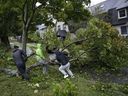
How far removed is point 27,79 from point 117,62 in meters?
7.03

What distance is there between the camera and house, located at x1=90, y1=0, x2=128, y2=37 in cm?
4544

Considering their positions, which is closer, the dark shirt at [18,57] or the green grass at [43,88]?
the green grass at [43,88]

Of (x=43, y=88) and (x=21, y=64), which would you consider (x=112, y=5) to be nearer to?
(x=21, y=64)

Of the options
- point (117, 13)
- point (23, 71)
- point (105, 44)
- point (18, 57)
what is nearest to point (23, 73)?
point (23, 71)

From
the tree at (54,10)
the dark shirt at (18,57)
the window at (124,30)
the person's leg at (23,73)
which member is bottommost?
the window at (124,30)

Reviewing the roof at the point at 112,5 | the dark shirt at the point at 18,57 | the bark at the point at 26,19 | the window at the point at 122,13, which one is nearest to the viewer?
the dark shirt at the point at 18,57

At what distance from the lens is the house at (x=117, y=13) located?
45438 mm

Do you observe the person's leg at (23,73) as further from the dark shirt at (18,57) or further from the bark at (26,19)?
the bark at (26,19)

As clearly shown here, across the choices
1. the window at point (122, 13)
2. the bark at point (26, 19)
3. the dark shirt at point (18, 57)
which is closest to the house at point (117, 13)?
the window at point (122, 13)

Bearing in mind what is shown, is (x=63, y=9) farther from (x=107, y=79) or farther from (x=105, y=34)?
(x=107, y=79)

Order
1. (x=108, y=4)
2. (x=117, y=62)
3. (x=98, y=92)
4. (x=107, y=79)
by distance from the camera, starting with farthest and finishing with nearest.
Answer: (x=108, y=4), (x=117, y=62), (x=107, y=79), (x=98, y=92)

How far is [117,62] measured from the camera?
1898 cm

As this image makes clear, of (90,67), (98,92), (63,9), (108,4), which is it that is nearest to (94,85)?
(98,92)

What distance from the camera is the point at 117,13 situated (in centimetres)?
4759
